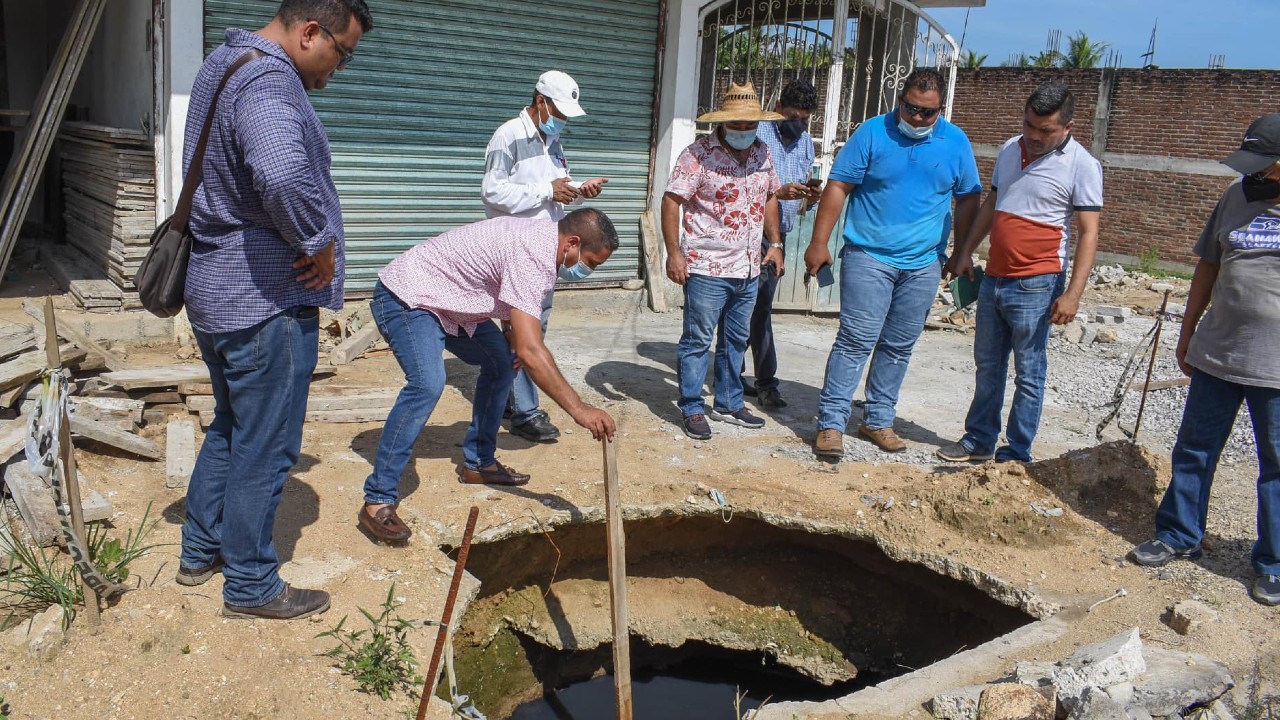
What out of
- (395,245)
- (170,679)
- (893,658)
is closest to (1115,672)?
(893,658)

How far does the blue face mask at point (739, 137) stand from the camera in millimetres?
5219

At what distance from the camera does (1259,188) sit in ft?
12.4

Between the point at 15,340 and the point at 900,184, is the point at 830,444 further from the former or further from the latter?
the point at 15,340

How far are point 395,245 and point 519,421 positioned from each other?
113 inches

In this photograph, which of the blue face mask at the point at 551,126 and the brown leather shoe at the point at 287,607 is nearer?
the brown leather shoe at the point at 287,607

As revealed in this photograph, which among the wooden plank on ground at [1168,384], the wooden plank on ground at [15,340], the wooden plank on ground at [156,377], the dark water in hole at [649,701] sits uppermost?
the wooden plank on ground at [15,340]

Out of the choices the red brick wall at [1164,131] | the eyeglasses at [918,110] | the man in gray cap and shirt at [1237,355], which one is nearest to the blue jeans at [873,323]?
the eyeglasses at [918,110]

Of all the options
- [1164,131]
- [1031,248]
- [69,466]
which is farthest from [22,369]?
[1164,131]

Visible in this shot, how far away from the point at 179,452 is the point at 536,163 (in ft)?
7.05

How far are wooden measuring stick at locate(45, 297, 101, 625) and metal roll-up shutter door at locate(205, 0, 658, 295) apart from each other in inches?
164

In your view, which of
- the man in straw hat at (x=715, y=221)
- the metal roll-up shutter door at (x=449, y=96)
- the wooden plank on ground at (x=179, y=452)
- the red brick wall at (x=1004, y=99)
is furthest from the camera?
the red brick wall at (x=1004, y=99)

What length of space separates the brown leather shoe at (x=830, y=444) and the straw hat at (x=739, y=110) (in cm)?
169

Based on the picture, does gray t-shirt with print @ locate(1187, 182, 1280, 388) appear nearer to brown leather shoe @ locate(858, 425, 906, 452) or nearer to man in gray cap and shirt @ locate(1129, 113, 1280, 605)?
man in gray cap and shirt @ locate(1129, 113, 1280, 605)

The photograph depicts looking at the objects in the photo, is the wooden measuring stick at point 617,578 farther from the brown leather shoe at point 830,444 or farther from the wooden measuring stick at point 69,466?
the brown leather shoe at point 830,444
